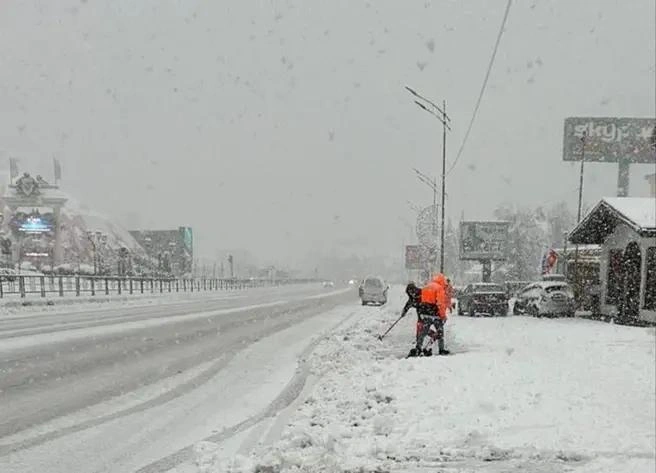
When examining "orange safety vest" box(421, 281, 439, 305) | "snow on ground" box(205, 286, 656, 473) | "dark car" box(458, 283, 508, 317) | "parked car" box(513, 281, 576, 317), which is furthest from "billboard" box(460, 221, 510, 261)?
"snow on ground" box(205, 286, 656, 473)

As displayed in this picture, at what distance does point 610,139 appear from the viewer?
51000 millimetres

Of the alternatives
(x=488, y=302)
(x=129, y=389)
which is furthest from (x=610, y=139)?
(x=129, y=389)

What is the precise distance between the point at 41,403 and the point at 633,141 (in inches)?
2083

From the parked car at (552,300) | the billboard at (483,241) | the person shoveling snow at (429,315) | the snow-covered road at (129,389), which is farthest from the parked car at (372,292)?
the person shoveling snow at (429,315)

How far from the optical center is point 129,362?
10688 millimetres

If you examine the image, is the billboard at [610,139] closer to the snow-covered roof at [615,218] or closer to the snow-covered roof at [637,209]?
the snow-covered roof at [615,218]

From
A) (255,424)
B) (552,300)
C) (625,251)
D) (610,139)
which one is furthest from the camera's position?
(610,139)

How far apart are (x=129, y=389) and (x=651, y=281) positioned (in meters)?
17.9

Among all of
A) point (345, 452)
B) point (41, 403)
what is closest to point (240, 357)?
point (41, 403)

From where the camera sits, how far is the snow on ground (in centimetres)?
513

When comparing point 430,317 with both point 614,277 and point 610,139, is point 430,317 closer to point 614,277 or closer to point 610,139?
point 614,277

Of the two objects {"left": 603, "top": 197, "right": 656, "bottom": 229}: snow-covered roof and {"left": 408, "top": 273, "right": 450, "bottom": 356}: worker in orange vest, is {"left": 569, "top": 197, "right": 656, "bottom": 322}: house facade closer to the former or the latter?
{"left": 603, "top": 197, "right": 656, "bottom": 229}: snow-covered roof

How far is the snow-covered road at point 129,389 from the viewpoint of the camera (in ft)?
19.0

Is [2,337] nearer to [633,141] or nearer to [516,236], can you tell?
[633,141]
